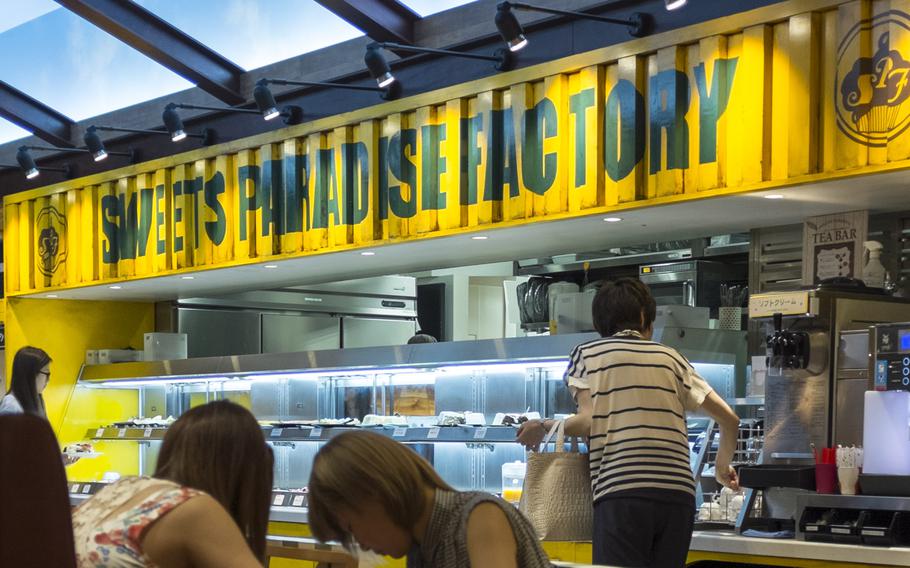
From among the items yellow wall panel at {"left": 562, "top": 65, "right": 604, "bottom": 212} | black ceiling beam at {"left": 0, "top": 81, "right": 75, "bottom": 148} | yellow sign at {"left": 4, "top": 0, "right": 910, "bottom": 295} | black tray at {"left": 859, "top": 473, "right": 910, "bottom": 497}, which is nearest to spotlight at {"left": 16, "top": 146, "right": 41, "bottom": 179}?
yellow sign at {"left": 4, "top": 0, "right": 910, "bottom": 295}

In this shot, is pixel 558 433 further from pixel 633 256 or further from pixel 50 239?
pixel 50 239

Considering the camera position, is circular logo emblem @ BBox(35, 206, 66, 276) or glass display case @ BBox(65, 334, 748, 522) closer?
glass display case @ BBox(65, 334, 748, 522)

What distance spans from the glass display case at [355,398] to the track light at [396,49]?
54.1 inches

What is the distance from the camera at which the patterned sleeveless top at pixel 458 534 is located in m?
2.20

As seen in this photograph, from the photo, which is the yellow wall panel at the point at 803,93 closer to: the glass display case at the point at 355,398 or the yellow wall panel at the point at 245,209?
the glass display case at the point at 355,398

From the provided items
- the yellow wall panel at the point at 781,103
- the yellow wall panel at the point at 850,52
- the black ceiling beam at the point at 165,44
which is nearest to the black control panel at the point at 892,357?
the yellow wall panel at the point at 850,52

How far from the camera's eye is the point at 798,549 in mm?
4070

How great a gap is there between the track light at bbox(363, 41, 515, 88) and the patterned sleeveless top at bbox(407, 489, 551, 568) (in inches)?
165

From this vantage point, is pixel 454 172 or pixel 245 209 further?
pixel 245 209

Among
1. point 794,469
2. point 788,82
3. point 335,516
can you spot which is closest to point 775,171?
point 788,82

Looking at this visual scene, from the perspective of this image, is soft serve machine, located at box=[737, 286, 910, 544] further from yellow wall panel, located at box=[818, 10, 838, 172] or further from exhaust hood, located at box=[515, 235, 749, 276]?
exhaust hood, located at box=[515, 235, 749, 276]

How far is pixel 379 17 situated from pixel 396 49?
2.18 feet

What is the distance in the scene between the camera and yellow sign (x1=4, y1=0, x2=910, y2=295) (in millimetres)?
4660

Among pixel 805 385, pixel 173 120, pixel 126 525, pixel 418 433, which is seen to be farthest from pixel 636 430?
pixel 173 120
